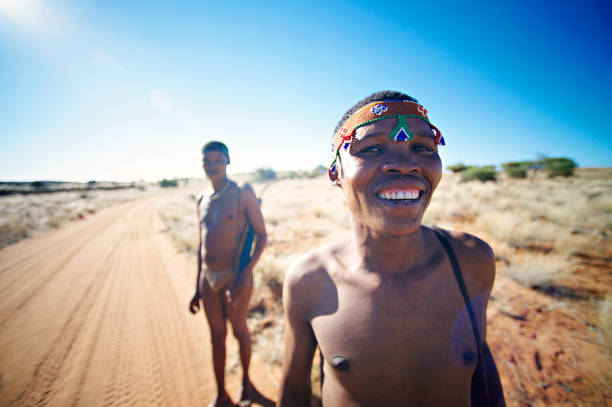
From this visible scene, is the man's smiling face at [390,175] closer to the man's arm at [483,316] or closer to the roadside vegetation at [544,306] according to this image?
the man's arm at [483,316]

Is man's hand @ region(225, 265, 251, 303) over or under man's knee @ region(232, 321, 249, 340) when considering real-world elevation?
over

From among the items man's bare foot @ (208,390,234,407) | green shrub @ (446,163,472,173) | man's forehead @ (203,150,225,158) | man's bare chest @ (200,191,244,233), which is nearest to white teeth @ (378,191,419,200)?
man's bare chest @ (200,191,244,233)

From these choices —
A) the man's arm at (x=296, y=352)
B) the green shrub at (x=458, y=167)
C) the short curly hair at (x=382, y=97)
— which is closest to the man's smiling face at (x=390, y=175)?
the short curly hair at (x=382, y=97)

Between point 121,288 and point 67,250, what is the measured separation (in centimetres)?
595

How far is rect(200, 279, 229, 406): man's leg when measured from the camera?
2.81 meters

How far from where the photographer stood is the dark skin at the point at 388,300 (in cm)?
123

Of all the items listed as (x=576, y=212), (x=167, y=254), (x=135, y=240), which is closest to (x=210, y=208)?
(x=167, y=254)

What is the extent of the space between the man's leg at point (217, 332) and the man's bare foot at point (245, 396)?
21 centimetres

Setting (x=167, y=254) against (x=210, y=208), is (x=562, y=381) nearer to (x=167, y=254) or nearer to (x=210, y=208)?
(x=210, y=208)

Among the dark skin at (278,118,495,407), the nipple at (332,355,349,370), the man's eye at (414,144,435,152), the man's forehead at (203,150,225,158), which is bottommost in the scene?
the nipple at (332,355,349,370)

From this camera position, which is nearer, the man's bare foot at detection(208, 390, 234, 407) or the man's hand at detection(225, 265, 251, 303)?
the man's hand at detection(225, 265, 251, 303)

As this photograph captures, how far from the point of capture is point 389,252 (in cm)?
136

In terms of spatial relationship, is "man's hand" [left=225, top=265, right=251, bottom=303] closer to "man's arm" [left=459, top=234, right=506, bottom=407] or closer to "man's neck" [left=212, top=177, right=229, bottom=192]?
"man's neck" [left=212, top=177, right=229, bottom=192]

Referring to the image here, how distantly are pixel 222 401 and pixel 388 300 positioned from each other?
3050 mm
